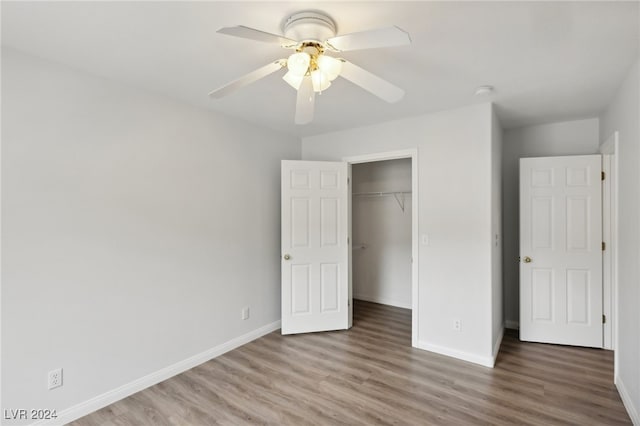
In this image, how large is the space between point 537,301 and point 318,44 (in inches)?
134

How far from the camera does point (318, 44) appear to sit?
167 cm

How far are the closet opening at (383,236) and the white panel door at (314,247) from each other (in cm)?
86

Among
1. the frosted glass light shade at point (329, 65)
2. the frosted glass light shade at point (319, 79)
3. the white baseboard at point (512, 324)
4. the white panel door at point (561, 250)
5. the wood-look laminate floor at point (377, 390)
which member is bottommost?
the wood-look laminate floor at point (377, 390)

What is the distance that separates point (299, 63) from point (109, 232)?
1.83 metres

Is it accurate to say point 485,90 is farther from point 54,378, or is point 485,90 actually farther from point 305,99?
point 54,378

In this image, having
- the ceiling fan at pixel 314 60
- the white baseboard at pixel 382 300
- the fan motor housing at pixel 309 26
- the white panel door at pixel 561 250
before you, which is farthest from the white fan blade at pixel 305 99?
the white baseboard at pixel 382 300

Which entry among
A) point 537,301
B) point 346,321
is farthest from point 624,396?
point 346,321

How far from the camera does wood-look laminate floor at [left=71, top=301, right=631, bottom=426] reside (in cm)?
218

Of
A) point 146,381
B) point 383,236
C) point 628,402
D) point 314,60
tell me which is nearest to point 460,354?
point 628,402

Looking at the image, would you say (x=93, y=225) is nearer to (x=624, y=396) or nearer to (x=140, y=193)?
(x=140, y=193)

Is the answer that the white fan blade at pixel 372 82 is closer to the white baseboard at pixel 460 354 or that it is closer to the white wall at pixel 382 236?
the white baseboard at pixel 460 354

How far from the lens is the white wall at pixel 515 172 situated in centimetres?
363

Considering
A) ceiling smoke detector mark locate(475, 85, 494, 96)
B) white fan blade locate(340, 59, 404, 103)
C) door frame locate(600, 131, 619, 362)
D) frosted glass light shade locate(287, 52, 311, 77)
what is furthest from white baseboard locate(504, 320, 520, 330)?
frosted glass light shade locate(287, 52, 311, 77)

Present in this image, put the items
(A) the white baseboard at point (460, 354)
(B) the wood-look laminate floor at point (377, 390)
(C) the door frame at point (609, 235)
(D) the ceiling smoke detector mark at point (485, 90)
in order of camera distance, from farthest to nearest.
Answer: (C) the door frame at point (609, 235) → (A) the white baseboard at point (460, 354) → (D) the ceiling smoke detector mark at point (485, 90) → (B) the wood-look laminate floor at point (377, 390)
